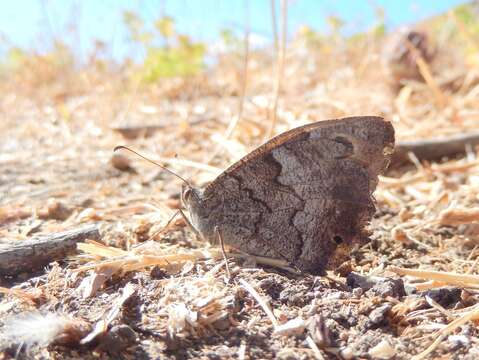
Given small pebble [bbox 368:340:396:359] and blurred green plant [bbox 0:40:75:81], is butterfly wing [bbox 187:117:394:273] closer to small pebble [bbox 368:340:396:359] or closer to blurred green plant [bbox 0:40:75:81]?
small pebble [bbox 368:340:396:359]

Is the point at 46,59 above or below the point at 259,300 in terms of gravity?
above

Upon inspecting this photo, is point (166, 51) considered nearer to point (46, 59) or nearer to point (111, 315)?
point (46, 59)

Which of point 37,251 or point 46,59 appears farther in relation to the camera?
point 46,59

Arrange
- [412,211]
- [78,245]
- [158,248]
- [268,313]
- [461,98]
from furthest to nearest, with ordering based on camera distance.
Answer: [461,98]
[412,211]
[158,248]
[78,245]
[268,313]

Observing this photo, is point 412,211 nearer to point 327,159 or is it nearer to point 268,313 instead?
point 327,159

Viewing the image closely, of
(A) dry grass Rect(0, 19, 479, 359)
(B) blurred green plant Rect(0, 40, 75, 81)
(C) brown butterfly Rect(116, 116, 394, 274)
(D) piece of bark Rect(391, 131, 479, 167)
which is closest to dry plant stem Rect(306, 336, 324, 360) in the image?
(A) dry grass Rect(0, 19, 479, 359)

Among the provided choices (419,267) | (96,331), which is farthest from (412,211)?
(96,331)

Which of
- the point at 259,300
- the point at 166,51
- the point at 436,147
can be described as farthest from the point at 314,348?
the point at 166,51
